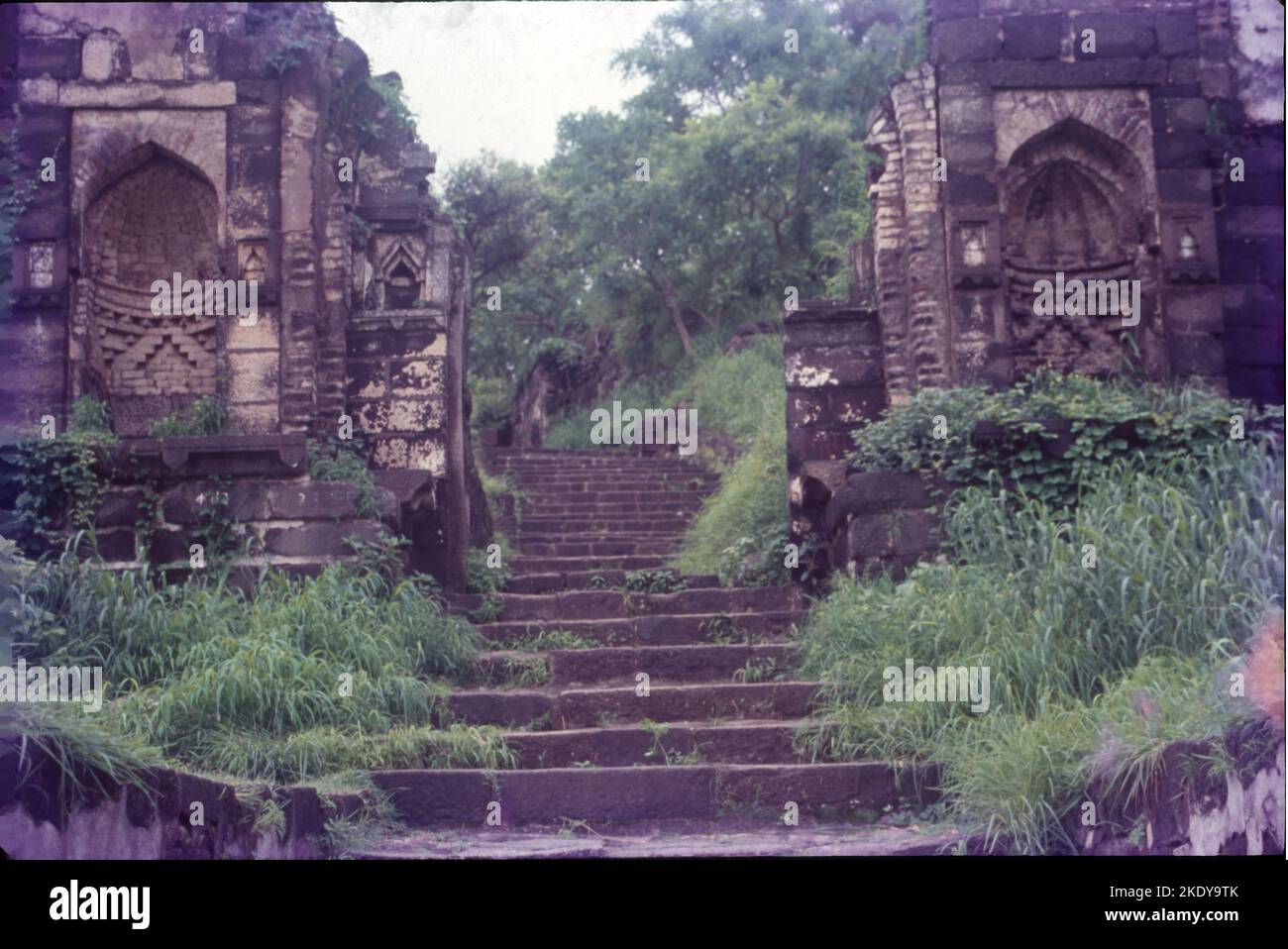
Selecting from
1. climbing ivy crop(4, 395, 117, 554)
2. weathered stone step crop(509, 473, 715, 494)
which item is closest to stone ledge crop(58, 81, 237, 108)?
climbing ivy crop(4, 395, 117, 554)

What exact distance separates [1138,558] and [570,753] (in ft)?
9.98

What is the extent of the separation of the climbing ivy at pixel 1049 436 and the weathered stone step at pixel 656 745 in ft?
8.48

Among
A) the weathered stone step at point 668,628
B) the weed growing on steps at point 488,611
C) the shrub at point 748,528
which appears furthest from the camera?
the shrub at point 748,528

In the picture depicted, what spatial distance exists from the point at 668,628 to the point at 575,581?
81.5 inches

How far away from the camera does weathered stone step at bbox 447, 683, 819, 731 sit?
8258 mm

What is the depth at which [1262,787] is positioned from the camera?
483 cm

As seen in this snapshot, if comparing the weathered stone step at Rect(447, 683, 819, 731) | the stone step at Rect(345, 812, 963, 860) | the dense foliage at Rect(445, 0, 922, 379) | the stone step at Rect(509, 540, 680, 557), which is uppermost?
the dense foliage at Rect(445, 0, 922, 379)

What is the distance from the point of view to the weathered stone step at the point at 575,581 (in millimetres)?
11781

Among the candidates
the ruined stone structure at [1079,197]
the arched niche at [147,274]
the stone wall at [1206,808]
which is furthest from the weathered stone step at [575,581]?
the stone wall at [1206,808]

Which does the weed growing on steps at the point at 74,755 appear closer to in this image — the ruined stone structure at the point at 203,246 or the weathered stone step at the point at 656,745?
the weathered stone step at the point at 656,745

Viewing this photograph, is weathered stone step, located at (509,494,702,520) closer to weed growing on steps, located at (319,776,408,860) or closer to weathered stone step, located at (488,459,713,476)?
weathered stone step, located at (488,459,713,476)

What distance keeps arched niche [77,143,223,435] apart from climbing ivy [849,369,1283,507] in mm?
5715

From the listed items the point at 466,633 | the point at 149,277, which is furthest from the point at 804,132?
the point at 466,633

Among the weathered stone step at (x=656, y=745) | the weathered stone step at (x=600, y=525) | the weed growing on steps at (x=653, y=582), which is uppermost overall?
the weathered stone step at (x=600, y=525)
